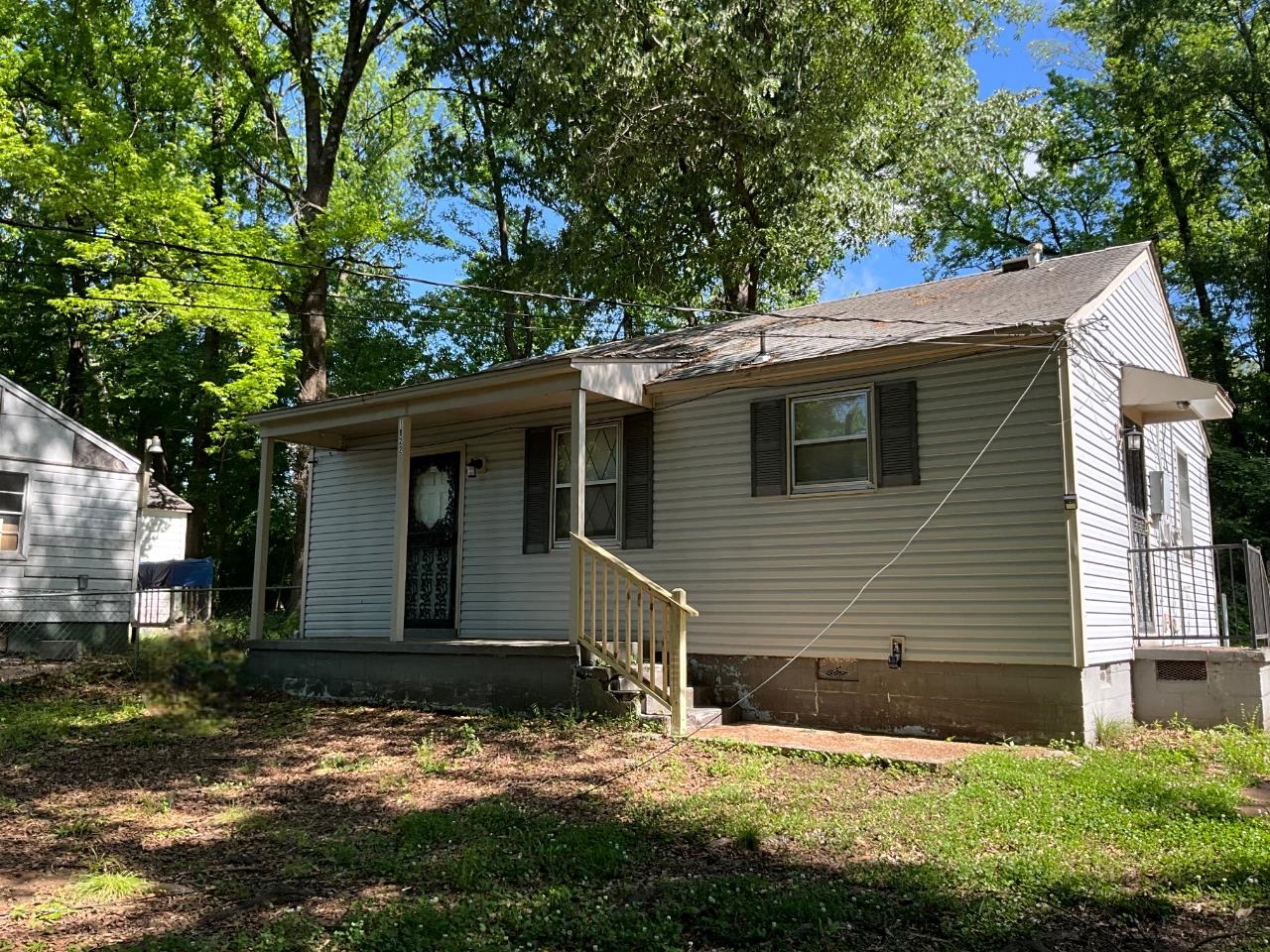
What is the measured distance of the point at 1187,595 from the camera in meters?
11.6

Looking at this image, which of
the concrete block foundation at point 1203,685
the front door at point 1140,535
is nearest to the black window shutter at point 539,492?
the front door at point 1140,535

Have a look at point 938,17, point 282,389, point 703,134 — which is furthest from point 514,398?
point 282,389

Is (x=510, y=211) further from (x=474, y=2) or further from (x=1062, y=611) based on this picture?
(x=1062, y=611)

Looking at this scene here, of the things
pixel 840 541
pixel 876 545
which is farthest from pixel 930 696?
pixel 840 541

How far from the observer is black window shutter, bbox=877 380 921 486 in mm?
8633

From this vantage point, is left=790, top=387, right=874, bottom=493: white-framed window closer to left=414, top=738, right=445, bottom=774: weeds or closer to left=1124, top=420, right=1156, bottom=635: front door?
left=1124, top=420, right=1156, bottom=635: front door

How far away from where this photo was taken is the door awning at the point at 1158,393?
30.7 feet

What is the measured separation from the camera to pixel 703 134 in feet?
52.5

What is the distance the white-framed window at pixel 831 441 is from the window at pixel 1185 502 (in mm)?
5920

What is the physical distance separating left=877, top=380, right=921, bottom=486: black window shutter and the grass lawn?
257 centimetres

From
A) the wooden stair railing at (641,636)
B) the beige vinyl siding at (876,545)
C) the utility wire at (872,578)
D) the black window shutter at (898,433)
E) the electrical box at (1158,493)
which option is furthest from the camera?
the electrical box at (1158,493)

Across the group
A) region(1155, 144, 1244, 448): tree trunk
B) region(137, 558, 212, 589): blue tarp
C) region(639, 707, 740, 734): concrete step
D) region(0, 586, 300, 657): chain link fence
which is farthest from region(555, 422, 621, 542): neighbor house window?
region(1155, 144, 1244, 448): tree trunk

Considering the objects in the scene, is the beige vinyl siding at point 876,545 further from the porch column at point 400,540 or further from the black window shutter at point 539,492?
the porch column at point 400,540

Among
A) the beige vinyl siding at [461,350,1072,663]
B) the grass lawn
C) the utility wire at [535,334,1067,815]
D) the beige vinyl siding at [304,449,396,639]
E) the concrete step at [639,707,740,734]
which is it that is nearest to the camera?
the grass lawn
